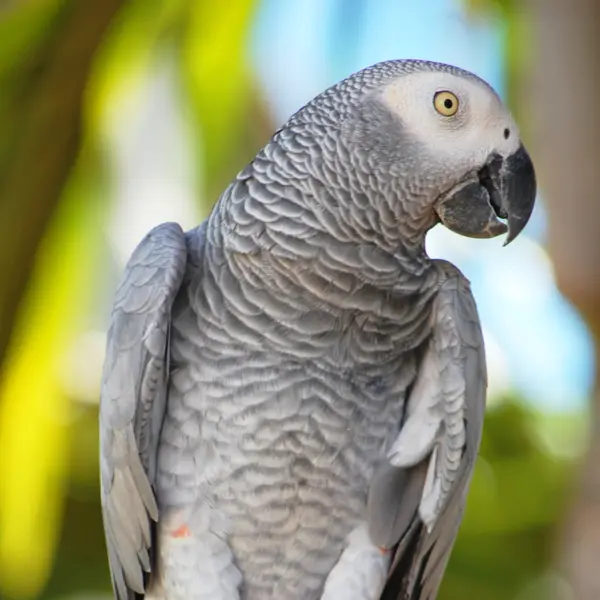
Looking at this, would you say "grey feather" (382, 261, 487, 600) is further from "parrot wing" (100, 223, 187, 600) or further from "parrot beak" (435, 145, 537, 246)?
"parrot wing" (100, 223, 187, 600)

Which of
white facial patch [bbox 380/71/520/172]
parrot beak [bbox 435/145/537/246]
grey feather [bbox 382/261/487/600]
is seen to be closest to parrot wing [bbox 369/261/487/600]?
grey feather [bbox 382/261/487/600]

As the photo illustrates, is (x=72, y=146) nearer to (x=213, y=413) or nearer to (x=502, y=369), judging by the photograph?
(x=213, y=413)

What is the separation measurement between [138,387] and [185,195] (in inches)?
77.1

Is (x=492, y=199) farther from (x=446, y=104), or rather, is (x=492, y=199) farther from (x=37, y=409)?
(x=37, y=409)

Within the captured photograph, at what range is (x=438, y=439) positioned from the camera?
1615 millimetres

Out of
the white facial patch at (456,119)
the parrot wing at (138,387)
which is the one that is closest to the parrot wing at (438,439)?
the white facial patch at (456,119)

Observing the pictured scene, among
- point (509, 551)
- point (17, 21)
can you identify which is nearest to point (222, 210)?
point (17, 21)

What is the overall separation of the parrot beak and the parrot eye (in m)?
0.11

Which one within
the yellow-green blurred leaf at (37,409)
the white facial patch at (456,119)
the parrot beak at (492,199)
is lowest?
the yellow-green blurred leaf at (37,409)

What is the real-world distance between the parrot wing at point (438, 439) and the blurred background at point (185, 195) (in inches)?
36.5

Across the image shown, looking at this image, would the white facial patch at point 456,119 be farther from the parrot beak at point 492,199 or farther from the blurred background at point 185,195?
the blurred background at point 185,195

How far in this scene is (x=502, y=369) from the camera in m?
4.28

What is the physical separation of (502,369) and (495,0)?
70.9 inches

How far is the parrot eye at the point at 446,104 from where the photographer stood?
1.52 metres
